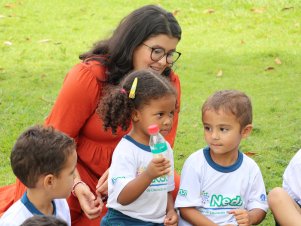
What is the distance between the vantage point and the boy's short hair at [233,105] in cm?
389

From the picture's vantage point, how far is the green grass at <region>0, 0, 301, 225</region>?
646 centimetres

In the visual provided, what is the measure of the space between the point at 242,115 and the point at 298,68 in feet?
15.5

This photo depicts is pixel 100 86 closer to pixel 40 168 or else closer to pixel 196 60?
pixel 40 168

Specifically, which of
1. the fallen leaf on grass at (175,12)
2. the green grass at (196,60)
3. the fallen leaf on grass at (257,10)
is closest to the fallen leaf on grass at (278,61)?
the green grass at (196,60)

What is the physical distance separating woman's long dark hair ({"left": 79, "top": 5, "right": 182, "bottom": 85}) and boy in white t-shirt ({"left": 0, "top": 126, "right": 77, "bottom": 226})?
0.86 meters

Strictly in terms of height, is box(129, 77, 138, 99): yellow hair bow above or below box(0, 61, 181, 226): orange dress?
above

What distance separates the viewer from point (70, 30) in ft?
33.4

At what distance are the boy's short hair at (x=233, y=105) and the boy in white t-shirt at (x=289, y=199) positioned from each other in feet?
1.40

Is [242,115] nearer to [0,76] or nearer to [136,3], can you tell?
[0,76]

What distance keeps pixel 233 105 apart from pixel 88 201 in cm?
102

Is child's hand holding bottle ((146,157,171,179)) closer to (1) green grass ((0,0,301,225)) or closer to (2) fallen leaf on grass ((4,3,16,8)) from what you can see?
(1) green grass ((0,0,301,225))

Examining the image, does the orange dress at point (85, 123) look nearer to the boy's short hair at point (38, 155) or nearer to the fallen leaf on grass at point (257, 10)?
the boy's short hair at point (38, 155)

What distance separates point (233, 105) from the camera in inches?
153

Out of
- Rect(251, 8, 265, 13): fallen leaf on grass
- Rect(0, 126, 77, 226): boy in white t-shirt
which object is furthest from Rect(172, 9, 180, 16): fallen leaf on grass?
Rect(0, 126, 77, 226): boy in white t-shirt
